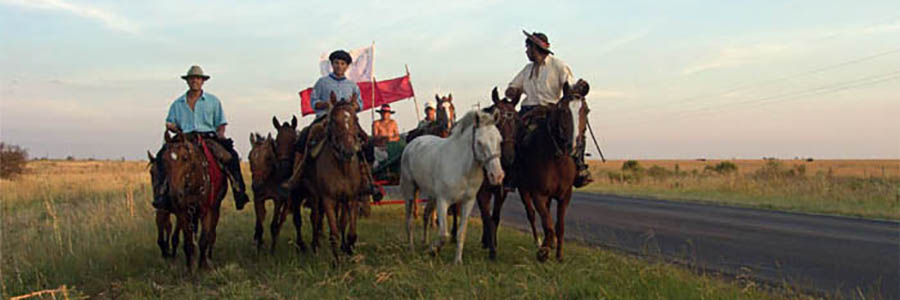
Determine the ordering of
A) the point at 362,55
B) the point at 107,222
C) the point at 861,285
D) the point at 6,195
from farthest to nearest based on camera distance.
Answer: the point at 6,195, the point at 362,55, the point at 107,222, the point at 861,285

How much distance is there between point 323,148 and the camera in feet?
25.8

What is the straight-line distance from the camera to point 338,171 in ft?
25.1

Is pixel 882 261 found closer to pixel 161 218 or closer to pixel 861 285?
pixel 861 285

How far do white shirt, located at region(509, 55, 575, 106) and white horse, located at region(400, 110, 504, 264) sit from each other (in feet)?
4.62

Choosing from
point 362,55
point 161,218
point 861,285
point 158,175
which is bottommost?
point 861,285

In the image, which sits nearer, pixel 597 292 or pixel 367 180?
pixel 597 292

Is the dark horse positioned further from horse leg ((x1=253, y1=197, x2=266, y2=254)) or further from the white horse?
the white horse

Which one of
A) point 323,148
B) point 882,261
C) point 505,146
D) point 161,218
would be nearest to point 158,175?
point 161,218

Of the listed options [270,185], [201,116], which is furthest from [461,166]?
[201,116]

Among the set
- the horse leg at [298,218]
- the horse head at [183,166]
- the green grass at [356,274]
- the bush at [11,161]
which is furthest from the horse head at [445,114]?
the bush at [11,161]

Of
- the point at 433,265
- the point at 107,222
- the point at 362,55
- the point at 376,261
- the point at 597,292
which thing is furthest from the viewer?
the point at 362,55

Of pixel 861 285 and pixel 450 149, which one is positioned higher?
pixel 450 149

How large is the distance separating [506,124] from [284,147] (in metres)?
3.29

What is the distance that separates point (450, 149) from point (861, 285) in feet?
16.7
